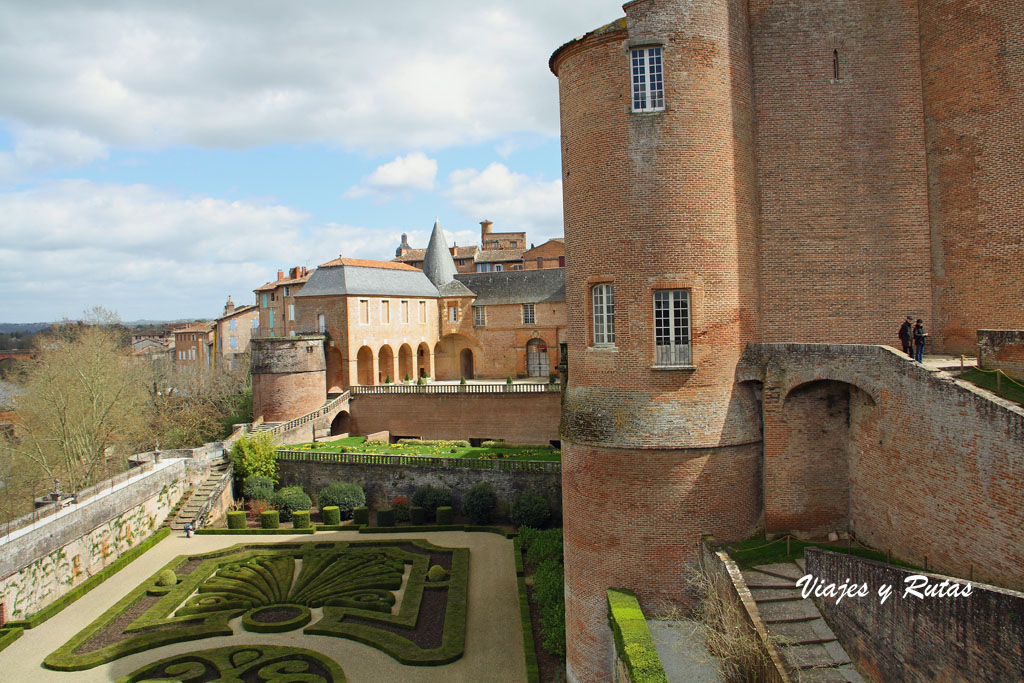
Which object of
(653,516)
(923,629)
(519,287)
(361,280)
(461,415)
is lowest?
(923,629)

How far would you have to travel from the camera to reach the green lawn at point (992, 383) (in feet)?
34.0

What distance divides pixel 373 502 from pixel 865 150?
85.3 feet

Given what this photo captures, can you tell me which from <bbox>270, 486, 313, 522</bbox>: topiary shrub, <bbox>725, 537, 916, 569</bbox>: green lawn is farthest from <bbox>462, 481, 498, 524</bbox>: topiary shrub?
<bbox>725, 537, 916, 569</bbox>: green lawn

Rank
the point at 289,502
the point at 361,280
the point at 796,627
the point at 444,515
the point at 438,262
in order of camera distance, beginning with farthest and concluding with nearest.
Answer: the point at 438,262 < the point at 361,280 < the point at 289,502 < the point at 444,515 < the point at 796,627

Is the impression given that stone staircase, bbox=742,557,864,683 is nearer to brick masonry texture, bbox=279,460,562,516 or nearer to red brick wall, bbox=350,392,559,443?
brick masonry texture, bbox=279,460,562,516

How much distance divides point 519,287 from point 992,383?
3880cm

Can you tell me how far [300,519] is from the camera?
30.6 metres

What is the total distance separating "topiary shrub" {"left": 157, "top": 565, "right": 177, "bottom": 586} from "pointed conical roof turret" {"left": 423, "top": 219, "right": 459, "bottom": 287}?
31350 mm

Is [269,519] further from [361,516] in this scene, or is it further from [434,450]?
[434,450]

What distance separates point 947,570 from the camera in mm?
10648

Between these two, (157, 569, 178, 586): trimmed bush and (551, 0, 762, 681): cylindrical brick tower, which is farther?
(157, 569, 178, 586): trimmed bush

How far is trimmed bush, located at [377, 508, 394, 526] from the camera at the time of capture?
30.5 meters

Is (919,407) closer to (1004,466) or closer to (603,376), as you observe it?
(1004,466)

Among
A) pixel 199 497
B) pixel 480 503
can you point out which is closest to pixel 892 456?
pixel 480 503
